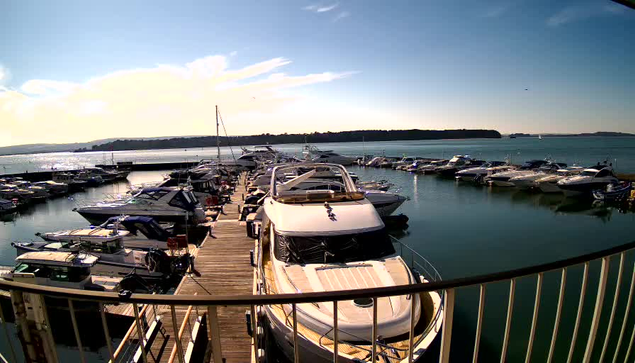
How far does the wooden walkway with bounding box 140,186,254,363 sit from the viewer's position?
6542mm

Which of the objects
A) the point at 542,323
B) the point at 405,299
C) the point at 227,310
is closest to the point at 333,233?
the point at 405,299

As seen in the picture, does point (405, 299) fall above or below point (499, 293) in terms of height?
above

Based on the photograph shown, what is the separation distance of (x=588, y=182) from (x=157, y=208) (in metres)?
34.7

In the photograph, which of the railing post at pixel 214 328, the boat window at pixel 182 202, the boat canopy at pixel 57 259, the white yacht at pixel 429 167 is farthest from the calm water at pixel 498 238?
the white yacht at pixel 429 167

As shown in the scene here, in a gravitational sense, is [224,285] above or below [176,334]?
below

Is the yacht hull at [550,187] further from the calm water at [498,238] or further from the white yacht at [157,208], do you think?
the white yacht at [157,208]

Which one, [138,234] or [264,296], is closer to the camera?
[264,296]

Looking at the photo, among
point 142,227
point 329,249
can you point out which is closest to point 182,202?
point 142,227

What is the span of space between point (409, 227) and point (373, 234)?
14461mm

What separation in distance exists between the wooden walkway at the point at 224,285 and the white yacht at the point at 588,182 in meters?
29.0

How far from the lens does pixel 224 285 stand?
973 centimetres

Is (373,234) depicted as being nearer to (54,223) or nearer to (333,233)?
(333,233)

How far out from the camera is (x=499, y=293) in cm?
Answer: 1147

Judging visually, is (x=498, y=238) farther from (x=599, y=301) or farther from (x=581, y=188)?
(x=599, y=301)
